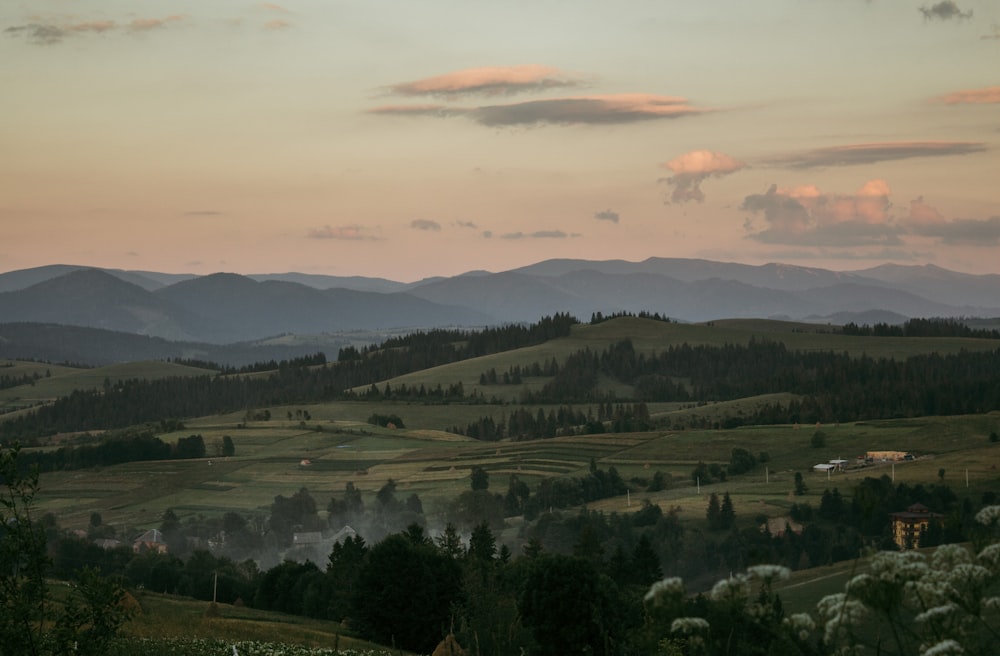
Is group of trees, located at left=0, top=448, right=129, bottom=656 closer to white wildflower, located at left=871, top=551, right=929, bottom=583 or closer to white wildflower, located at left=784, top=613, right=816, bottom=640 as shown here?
white wildflower, located at left=784, top=613, right=816, bottom=640

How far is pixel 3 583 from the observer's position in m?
25.8

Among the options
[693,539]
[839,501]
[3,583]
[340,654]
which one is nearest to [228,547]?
[693,539]

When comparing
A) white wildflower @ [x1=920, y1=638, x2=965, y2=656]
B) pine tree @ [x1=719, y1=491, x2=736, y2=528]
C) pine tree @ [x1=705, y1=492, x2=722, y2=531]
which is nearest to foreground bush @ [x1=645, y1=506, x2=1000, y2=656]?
white wildflower @ [x1=920, y1=638, x2=965, y2=656]

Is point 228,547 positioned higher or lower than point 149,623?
lower

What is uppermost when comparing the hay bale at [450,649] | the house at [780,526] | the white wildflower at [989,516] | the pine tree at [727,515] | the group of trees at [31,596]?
the white wildflower at [989,516]

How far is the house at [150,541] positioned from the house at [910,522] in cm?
10501

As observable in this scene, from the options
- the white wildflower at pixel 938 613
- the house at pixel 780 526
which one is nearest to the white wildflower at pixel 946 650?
the white wildflower at pixel 938 613

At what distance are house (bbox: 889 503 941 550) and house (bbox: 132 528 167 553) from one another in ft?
345

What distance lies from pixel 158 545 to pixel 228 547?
14.0 metres

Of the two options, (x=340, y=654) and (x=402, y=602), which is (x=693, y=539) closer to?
(x=402, y=602)

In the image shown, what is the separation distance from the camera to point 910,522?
160 m

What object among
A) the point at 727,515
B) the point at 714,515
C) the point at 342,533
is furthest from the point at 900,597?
the point at 342,533

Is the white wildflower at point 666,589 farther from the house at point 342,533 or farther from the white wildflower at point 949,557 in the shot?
the house at point 342,533

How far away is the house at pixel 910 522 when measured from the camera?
487 ft
